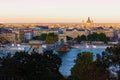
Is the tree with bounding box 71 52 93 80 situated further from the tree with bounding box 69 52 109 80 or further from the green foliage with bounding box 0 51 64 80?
the green foliage with bounding box 0 51 64 80

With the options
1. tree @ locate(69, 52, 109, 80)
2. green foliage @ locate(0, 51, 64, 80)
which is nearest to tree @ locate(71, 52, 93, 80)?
tree @ locate(69, 52, 109, 80)

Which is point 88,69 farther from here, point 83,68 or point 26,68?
point 26,68

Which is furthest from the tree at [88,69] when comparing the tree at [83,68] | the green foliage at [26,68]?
the green foliage at [26,68]

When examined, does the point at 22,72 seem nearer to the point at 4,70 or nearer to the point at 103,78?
the point at 4,70

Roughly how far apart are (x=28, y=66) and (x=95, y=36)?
113 ft

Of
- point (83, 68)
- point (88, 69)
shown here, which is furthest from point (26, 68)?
point (88, 69)

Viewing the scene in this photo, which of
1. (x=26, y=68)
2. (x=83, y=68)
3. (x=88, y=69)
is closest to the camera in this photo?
(x=88, y=69)

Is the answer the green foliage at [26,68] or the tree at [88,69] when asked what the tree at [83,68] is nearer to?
the tree at [88,69]

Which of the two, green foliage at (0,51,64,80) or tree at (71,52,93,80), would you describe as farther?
green foliage at (0,51,64,80)

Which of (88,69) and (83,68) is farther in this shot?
(83,68)

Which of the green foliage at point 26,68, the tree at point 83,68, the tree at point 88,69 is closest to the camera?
the tree at point 88,69

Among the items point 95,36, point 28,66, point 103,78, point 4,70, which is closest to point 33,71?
point 28,66

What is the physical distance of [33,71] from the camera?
6145 mm

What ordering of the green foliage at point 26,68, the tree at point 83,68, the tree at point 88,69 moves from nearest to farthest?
the tree at point 88,69, the tree at point 83,68, the green foliage at point 26,68
